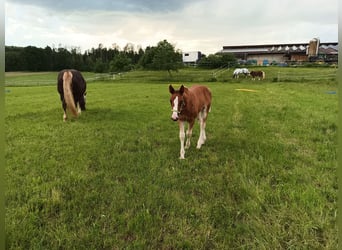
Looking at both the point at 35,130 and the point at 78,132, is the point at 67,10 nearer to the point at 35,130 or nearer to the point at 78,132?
the point at 78,132

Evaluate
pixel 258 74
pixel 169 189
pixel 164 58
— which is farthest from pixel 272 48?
pixel 169 189

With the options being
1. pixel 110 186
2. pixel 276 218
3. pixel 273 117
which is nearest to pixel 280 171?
pixel 276 218

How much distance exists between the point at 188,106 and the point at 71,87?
4.33 metres

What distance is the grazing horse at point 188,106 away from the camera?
12.6 ft

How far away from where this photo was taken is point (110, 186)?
11.1 feet

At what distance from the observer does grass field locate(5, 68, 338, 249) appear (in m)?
2.34

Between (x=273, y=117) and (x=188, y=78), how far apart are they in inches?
874

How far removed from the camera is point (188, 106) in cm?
429

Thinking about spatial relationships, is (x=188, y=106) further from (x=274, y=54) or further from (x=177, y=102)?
(x=274, y=54)

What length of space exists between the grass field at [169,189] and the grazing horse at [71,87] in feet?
3.80

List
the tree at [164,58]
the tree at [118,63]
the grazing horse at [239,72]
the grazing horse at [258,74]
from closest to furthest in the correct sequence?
the tree at [118,63] < the grazing horse at [258,74] < the grazing horse at [239,72] < the tree at [164,58]

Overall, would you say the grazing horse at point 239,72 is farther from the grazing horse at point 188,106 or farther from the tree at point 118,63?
the grazing horse at point 188,106

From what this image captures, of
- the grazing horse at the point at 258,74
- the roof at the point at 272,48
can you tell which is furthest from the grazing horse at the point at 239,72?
the roof at the point at 272,48

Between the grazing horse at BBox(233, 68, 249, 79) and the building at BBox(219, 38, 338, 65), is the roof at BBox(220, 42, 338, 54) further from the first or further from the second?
the grazing horse at BBox(233, 68, 249, 79)
